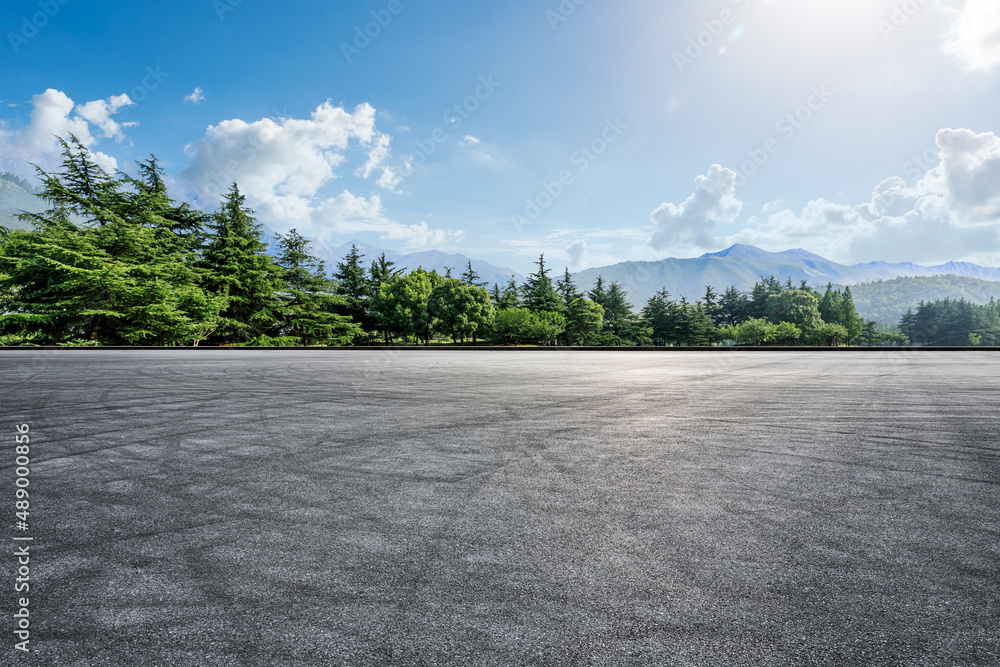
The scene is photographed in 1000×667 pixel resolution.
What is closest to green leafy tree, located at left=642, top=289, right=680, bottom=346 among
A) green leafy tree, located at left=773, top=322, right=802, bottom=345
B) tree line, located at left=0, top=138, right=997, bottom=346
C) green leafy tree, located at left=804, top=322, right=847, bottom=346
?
tree line, located at left=0, top=138, right=997, bottom=346

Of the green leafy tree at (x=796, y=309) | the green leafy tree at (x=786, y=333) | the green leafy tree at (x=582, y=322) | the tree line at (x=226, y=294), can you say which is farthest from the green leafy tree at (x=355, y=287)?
the green leafy tree at (x=796, y=309)

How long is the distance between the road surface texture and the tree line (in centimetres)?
3883

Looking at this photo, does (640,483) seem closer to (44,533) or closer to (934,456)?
(934,456)

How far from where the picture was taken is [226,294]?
146 ft

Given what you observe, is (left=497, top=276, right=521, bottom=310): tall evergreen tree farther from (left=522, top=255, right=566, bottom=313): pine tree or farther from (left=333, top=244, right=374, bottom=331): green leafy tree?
(left=333, top=244, right=374, bottom=331): green leafy tree

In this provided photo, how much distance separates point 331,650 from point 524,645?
2.21 feet

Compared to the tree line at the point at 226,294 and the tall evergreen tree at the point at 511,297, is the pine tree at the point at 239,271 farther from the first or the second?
the tall evergreen tree at the point at 511,297

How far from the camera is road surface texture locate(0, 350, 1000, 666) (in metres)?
1.86

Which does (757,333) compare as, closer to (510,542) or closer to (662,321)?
(662,321)

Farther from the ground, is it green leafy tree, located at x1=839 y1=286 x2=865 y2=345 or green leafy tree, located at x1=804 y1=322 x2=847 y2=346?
green leafy tree, located at x1=839 y1=286 x2=865 y2=345

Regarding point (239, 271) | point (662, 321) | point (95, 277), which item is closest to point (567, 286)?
point (662, 321)

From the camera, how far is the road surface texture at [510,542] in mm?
1857

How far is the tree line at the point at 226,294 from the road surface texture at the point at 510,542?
38.8 metres

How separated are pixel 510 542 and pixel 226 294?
48209mm
